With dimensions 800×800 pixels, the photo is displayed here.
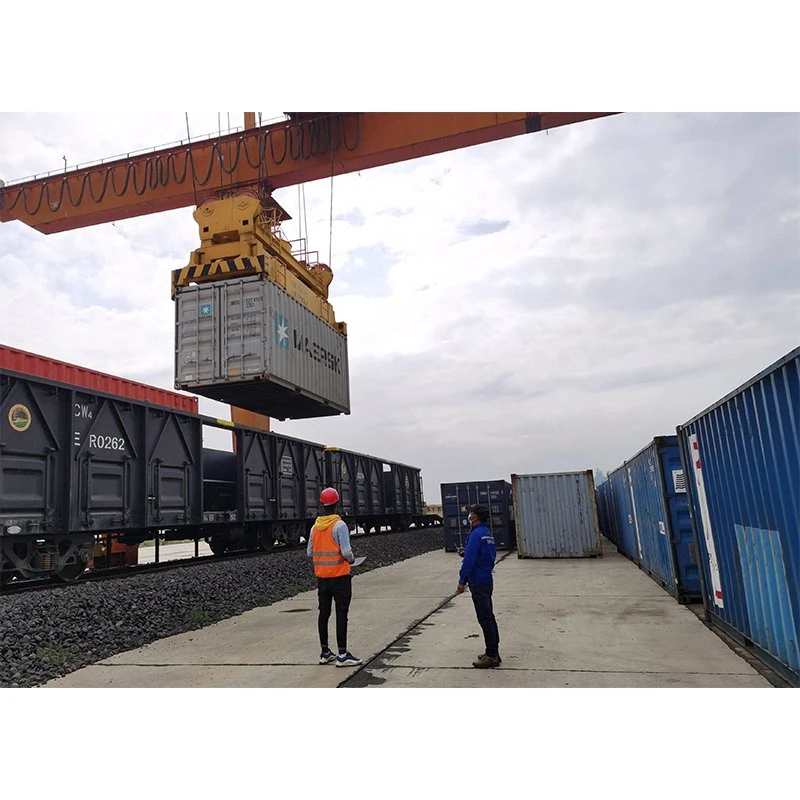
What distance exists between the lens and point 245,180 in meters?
15.5

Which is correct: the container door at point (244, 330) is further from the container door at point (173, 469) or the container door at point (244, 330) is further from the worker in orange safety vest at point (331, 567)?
the worker in orange safety vest at point (331, 567)

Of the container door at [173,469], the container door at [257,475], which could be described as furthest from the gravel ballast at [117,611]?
the container door at [257,475]

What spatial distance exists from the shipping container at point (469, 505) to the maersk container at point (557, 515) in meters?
3.09

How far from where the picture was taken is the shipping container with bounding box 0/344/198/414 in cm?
1270

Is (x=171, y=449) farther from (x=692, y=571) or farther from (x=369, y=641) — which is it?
(x=692, y=571)

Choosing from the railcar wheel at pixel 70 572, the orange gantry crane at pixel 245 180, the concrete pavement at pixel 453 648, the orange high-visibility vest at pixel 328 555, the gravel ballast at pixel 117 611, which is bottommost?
the concrete pavement at pixel 453 648

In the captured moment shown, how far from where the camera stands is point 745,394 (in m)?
5.19

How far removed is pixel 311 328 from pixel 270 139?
4.92 metres

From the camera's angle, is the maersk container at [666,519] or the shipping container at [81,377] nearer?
the maersk container at [666,519]

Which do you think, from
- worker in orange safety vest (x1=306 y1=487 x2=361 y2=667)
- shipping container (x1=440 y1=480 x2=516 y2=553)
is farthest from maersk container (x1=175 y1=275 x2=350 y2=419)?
worker in orange safety vest (x1=306 y1=487 x2=361 y2=667)

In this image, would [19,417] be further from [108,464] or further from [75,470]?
[108,464]

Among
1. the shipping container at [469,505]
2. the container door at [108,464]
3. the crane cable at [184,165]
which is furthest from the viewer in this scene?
the shipping container at [469,505]

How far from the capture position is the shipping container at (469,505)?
814 inches

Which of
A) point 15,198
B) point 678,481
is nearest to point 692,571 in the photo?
point 678,481
